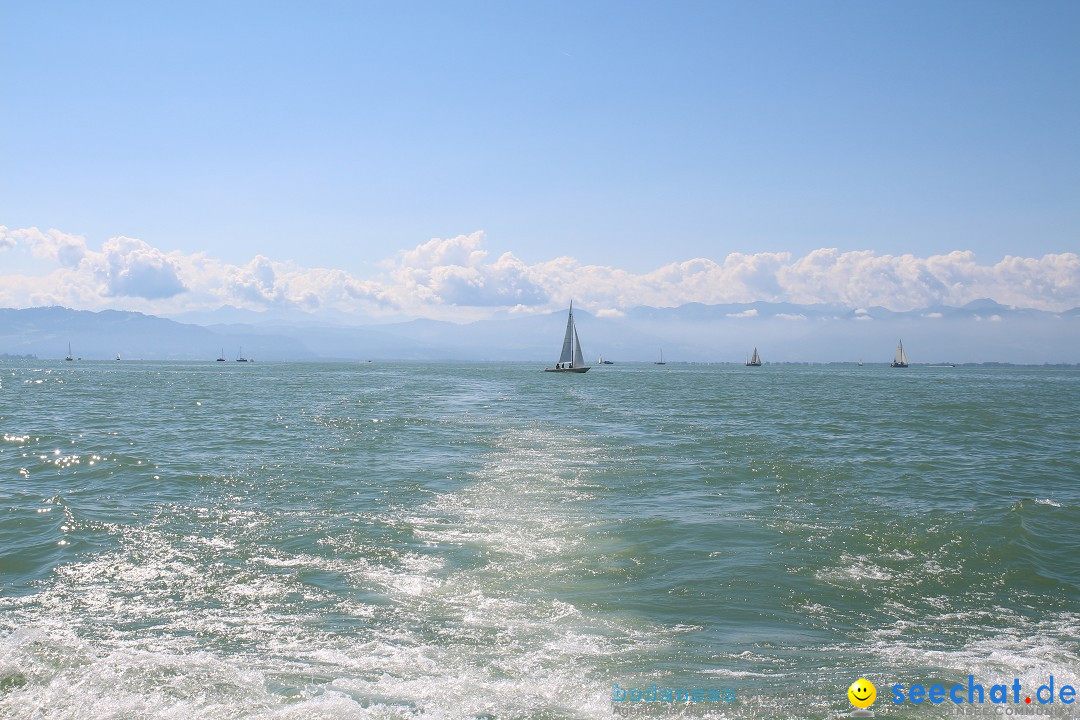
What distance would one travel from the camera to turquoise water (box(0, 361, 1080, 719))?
8.68 metres

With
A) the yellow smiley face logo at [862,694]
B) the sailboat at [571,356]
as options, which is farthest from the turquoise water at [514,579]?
the sailboat at [571,356]

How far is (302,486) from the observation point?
21859 mm

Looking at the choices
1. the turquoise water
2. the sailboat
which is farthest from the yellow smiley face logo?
the sailboat

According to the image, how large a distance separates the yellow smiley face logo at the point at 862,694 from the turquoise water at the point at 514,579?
211 mm

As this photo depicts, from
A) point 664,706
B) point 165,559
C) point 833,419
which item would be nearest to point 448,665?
point 664,706

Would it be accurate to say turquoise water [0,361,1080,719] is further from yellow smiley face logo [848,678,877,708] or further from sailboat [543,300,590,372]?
sailboat [543,300,590,372]

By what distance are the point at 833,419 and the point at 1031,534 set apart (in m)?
32.7

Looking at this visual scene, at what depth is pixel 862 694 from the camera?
8.09m

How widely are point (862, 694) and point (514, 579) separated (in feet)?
21.7

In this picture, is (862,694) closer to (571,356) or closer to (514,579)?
(514,579)

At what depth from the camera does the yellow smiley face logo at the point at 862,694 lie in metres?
8.01

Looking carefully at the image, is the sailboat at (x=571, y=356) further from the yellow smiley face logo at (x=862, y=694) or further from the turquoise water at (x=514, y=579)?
the yellow smiley face logo at (x=862, y=694)

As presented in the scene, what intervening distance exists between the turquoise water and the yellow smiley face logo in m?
0.21

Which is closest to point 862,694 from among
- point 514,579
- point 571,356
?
point 514,579
